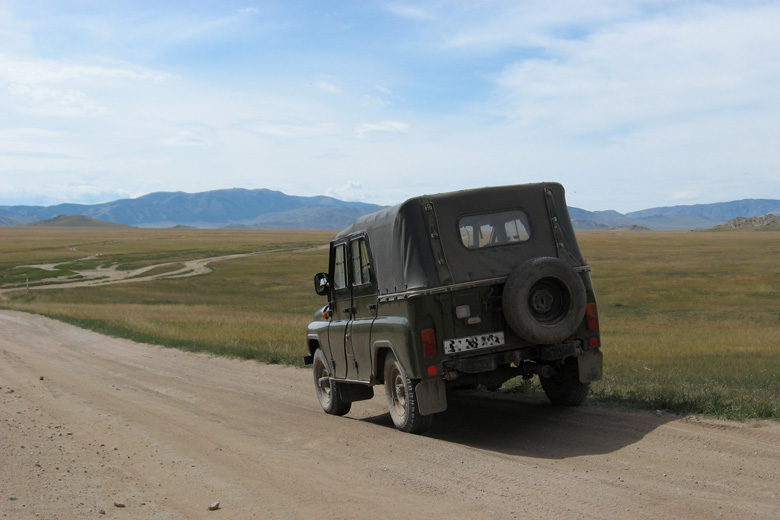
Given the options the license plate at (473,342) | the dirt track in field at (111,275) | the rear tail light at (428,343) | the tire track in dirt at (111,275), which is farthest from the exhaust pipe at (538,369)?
the dirt track in field at (111,275)

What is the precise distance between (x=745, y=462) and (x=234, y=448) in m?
4.89

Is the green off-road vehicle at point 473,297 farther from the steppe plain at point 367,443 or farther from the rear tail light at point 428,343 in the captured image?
the steppe plain at point 367,443

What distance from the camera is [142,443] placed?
27.3 ft

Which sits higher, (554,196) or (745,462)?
(554,196)

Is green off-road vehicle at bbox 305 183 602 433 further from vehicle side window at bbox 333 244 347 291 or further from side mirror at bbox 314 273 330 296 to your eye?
side mirror at bbox 314 273 330 296

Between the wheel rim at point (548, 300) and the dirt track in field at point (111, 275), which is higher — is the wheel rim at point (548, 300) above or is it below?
above

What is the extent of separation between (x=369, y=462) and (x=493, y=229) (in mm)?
2872

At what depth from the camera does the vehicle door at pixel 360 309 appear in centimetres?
912

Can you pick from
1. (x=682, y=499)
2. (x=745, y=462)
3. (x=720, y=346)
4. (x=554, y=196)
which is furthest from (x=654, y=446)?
(x=720, y=346)

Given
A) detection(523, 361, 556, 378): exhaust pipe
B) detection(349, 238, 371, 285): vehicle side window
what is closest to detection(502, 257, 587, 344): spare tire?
detection(523, 361, 556, 378): exhaust pipe

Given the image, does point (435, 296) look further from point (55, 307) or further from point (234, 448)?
point (55, 307)

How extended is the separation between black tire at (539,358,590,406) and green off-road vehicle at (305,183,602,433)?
0.03 m

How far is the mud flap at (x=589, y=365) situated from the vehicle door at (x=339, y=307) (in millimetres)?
2999

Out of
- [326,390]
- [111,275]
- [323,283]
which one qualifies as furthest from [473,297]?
[111,275]
